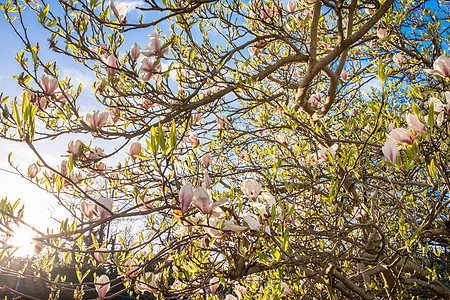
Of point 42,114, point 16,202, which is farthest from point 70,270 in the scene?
point 16,202

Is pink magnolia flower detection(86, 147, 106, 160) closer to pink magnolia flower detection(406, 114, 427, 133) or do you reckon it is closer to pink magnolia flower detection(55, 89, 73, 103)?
pink magnolia flower detection(55, 89, 73, 103)

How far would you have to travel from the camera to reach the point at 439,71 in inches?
60.4

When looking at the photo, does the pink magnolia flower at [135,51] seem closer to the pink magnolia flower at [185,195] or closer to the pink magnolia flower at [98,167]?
the pink magnolia flower at [98,167]

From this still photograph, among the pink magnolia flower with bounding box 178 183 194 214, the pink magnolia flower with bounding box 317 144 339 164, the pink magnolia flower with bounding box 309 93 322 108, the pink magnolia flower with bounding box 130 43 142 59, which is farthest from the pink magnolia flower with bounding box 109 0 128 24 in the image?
the pink magnolia flower with bounding box 309 93 322 108

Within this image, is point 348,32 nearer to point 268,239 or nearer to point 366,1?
point 366,1

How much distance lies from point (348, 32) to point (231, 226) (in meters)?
2.43

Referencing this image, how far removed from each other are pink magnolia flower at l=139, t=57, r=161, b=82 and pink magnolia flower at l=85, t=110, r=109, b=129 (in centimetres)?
34

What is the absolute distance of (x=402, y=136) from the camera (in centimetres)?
132

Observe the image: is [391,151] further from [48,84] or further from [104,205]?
[48,84]

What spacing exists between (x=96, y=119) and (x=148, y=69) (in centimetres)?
45

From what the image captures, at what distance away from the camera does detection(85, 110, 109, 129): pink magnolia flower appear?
1778 millimetres

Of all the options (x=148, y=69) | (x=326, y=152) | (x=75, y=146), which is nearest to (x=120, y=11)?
(x=148, y=69)

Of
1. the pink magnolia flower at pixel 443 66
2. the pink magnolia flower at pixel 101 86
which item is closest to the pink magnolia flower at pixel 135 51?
the pink magnolia flower at pixel 101 86

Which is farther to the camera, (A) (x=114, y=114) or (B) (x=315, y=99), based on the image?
(B) (x=315, y=99)
